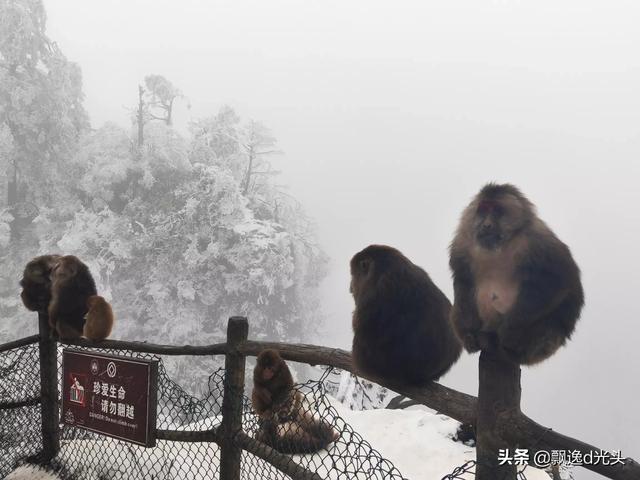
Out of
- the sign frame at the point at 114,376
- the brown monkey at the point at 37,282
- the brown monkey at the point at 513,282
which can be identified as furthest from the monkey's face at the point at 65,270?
the brown monkey at the point at 513,282

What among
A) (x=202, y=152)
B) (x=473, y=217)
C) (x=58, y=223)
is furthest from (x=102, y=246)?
(x=473, y=217)

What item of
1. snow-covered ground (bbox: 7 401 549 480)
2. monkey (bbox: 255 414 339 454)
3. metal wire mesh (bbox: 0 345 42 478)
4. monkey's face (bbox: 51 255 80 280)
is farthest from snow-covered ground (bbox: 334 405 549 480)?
monkey's face (bbox: 51 255 80 280)

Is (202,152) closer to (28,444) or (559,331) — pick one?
(28,444)

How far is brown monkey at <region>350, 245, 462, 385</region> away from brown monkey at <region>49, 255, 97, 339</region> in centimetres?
175

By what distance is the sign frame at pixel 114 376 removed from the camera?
2184 millimetres

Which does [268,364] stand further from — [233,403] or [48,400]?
[48,400]

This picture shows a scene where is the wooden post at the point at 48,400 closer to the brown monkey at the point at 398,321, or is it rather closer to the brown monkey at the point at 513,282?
the brown monkey at the point at 398,321

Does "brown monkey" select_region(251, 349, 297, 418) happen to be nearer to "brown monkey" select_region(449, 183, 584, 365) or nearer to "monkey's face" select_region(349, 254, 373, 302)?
Answer: "monkey's face" select_region(349, 254, 373, 302)

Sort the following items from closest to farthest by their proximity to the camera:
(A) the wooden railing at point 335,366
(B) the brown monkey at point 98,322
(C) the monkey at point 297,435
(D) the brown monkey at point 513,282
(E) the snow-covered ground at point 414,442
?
(A) the wooden railing at point 335,366 → (D) the brown monkey at point 513,282 → (C) the monkey at point 297,435 → (B) the brown monkey at point 98,322 → (E) the snow-covered ground at point 414,442

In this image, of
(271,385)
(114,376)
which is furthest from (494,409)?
(114,376)

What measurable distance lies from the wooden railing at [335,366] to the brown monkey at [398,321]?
121 mm

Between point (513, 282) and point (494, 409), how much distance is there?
85 cm

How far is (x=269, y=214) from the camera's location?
21.8m

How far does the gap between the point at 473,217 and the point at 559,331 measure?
55 centimetres
